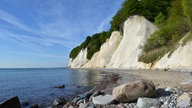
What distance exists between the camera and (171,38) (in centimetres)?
3725

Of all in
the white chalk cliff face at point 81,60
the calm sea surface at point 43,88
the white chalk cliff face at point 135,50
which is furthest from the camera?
the white chalk cliff face at point 81,60

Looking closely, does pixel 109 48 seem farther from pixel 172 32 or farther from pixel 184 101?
pixel 184 101

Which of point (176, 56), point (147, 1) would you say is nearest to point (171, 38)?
point (176, 56)

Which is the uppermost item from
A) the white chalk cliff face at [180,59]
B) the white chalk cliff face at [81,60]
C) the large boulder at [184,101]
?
the white chalk cliff face at [81,60]

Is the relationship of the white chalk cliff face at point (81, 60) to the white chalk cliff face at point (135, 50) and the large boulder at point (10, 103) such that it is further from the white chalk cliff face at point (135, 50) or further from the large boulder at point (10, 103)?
the large boulder at point (10, 103)

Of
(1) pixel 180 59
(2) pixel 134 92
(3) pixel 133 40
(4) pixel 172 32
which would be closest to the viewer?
(2) pixel 134 92

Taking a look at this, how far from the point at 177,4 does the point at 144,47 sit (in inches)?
385

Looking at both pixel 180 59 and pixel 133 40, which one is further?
pixel 133 40

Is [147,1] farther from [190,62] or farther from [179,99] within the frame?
[179,99]

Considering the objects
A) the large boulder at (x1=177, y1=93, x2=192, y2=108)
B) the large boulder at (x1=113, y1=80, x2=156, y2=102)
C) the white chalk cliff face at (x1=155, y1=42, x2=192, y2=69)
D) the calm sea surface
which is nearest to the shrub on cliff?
the white chalk cliff face at (x1=155, y1=42, x2=192, y2=69)

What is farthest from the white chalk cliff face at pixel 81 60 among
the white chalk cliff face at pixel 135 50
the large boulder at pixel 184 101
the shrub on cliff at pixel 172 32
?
the large boulder at pixel 184 101

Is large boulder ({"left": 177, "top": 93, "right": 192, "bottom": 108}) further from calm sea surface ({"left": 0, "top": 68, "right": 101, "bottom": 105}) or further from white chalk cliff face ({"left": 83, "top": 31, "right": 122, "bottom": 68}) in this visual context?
white chalk cliff face ({"left": 83, "top": 31, "right": 122, "bottom": 68})

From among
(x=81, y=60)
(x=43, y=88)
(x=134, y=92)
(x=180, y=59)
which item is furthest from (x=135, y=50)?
(x=81, y=60)

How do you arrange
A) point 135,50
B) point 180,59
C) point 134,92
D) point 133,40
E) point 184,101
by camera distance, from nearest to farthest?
1. point 184,101
2. point 134,92
3. point 180,59
4. point 135,50
5. point 133,40
